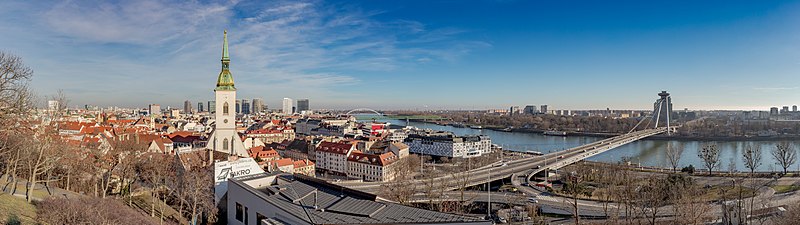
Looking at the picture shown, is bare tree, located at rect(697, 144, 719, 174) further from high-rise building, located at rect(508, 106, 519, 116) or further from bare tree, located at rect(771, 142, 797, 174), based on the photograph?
high-rise building, located at rect(508, 106, 519, 116)

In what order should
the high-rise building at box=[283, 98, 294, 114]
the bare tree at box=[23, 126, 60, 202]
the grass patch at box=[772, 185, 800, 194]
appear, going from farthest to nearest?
the high-rise building at box=[283, 98, 294, 114] < the grass patch at box=[772, 185, 800, 194] < the bare tree at box=[23, 126, 60, 202]

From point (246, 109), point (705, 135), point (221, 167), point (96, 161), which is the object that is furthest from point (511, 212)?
point (246, 109)

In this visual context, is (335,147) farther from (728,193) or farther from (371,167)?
(728,193)

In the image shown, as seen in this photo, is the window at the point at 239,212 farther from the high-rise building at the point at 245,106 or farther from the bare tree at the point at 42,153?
the high-rise building at the point at 245,106

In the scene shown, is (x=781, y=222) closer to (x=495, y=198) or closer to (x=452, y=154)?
(x=495, y=198)

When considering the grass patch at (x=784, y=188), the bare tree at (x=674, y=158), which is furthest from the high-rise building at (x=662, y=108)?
the grass patch at (x=784, y=188)

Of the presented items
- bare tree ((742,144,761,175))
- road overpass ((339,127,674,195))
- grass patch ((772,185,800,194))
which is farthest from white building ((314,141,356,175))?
grass patch ((772,185,800,194))
